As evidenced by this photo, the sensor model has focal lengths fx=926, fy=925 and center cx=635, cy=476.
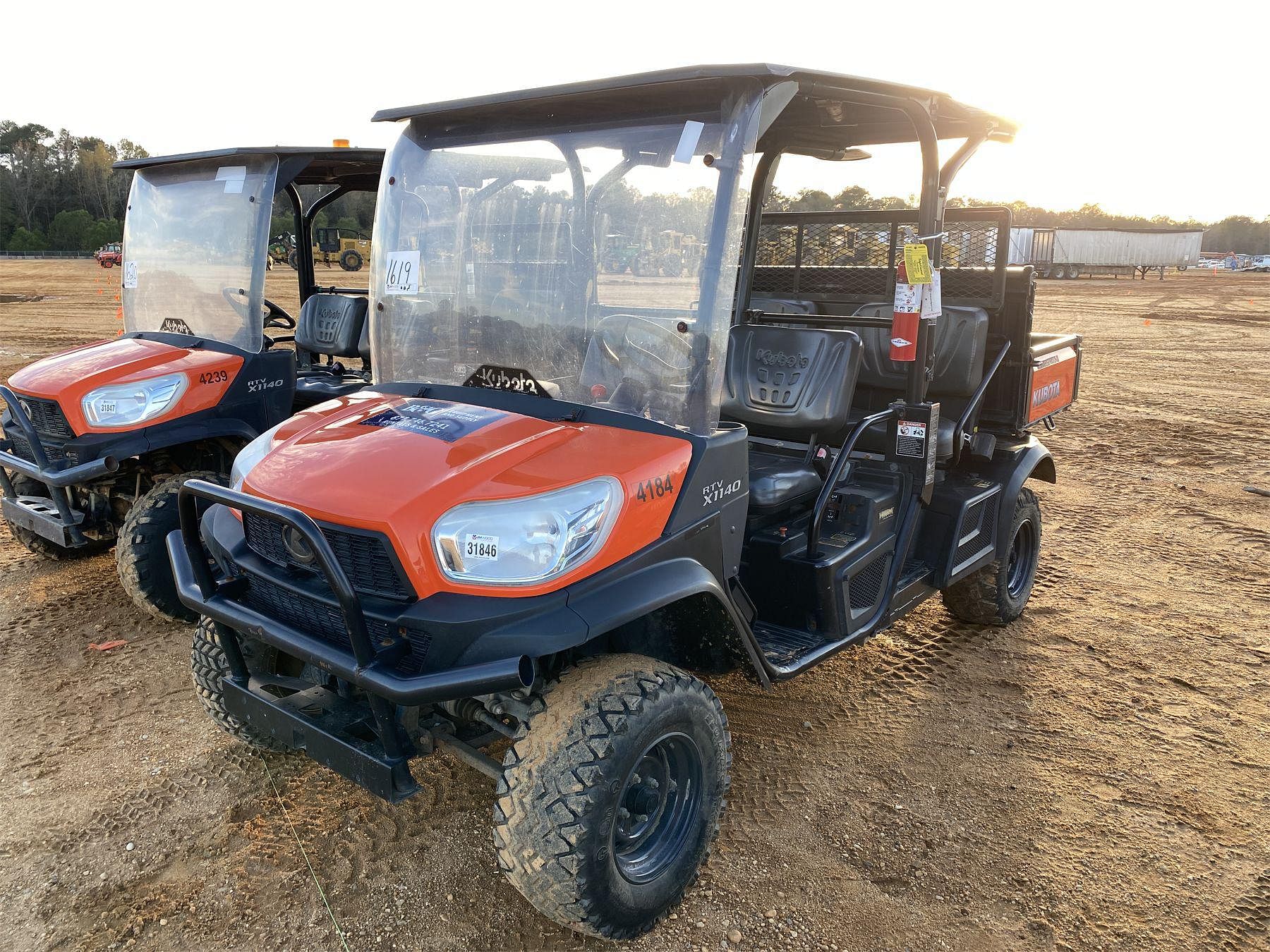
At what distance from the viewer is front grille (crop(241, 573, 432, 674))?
236 centimetres

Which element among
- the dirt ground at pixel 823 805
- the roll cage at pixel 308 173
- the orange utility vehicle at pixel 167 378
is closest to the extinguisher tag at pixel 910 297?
the dirt ground at pixel 823 805

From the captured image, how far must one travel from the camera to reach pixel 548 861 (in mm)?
2324

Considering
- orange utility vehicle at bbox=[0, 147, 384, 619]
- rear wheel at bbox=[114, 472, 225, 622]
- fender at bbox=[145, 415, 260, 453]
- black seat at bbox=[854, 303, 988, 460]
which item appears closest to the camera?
black seat at bbox=[854, 303, 988, 460]

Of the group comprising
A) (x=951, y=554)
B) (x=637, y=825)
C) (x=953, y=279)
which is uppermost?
(x=953, y=279)

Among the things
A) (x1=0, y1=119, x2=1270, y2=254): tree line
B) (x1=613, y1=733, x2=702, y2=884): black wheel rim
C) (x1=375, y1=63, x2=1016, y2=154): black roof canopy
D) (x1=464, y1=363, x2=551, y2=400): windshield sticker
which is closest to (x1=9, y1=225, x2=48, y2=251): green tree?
(x1=0, y1=119, x2=1270, y2=254): tree line

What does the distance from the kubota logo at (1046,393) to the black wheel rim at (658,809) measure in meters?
2.80

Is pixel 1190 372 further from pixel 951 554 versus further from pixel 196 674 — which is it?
pixel 196 674

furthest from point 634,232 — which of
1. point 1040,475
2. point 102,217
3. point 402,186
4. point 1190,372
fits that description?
point 102,217

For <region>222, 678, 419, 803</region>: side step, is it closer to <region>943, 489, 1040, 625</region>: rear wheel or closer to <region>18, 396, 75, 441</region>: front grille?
<region>18, 396, 75, 441</region>: front grille

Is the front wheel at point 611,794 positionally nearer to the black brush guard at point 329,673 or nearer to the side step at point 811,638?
the black brush guard at point 329,673

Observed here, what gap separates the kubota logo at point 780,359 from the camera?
3.46 metres

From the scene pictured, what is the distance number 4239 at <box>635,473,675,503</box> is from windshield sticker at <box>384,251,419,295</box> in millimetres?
1249

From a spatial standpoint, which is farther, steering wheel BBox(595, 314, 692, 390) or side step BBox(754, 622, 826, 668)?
side step BBox(754, 622, 826, 668)

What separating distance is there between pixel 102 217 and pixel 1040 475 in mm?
73072
